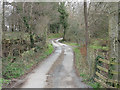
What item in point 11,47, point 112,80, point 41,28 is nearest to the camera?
point 112,80

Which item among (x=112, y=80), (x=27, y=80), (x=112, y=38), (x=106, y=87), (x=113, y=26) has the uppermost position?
(x=113, y=26)

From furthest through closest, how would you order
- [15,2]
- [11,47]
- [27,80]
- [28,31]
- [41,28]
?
[41,28] < [28,31] < [15,2] < [11,47] < [27,80]

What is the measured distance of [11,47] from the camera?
47.3 feet

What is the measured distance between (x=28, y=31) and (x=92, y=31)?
9129 millimetres

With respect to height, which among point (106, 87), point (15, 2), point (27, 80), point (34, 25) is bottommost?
point (27, 80)

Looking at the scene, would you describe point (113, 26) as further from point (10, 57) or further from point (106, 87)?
point (10, 57)

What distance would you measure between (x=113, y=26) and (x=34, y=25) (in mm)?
17677

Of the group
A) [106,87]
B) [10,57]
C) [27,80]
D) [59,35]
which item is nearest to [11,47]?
[10,57]

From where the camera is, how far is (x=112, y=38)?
3.72 m

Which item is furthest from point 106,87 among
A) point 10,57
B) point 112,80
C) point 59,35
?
point 59,35

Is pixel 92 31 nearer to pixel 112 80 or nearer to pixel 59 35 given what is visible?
pixel 112 80

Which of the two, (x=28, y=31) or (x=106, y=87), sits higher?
(x=28, y=31)

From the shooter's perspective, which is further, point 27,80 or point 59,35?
point 59,35

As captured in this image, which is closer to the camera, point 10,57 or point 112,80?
point 112,80
